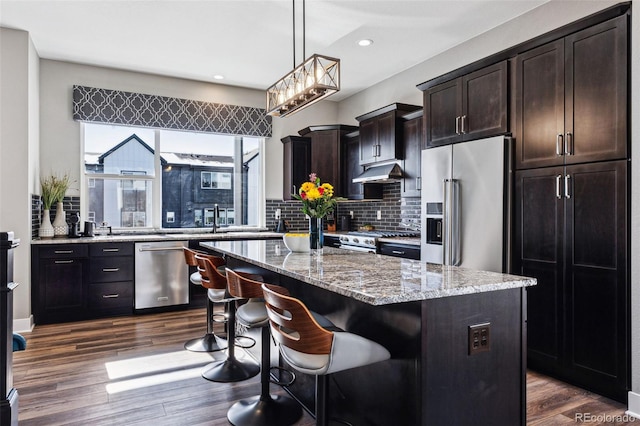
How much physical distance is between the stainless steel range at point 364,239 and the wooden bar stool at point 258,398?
231cm

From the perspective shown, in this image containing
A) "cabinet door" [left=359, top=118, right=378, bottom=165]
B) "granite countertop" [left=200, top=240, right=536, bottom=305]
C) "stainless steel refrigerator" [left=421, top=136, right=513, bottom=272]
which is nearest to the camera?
"granite countertop" [left=200, top=240, right=536, bottom=305]

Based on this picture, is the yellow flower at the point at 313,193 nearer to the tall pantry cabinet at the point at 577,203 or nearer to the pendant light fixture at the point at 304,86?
the pendant light fixture at the point at 304,86

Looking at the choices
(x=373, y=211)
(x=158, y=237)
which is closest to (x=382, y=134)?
(x=373, y=211)

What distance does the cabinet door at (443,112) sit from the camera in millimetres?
3645

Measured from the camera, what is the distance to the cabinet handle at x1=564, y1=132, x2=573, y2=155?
9.21 ft

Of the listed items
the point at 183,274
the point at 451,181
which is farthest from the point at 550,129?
the point at 183,274

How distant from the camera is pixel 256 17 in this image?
12.4 feet

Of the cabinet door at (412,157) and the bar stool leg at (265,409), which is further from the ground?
the cabinet door at (412,157)

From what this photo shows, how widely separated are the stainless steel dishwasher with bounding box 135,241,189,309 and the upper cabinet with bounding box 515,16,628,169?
3706 mm

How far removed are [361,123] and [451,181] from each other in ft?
7.10

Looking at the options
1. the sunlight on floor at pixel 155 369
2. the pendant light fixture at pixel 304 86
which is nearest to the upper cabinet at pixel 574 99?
the pendant light fixture at pixel 304 86

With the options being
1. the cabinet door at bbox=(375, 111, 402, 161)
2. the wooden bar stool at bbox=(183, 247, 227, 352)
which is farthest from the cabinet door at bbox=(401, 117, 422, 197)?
the wooden bar stool at bbox=(183, 247, 227, 352)

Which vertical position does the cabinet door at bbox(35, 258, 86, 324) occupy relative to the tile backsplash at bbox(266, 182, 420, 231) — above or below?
below

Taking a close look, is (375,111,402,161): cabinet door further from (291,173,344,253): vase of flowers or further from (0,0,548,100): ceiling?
(291,173,344,253): vase of flowers
